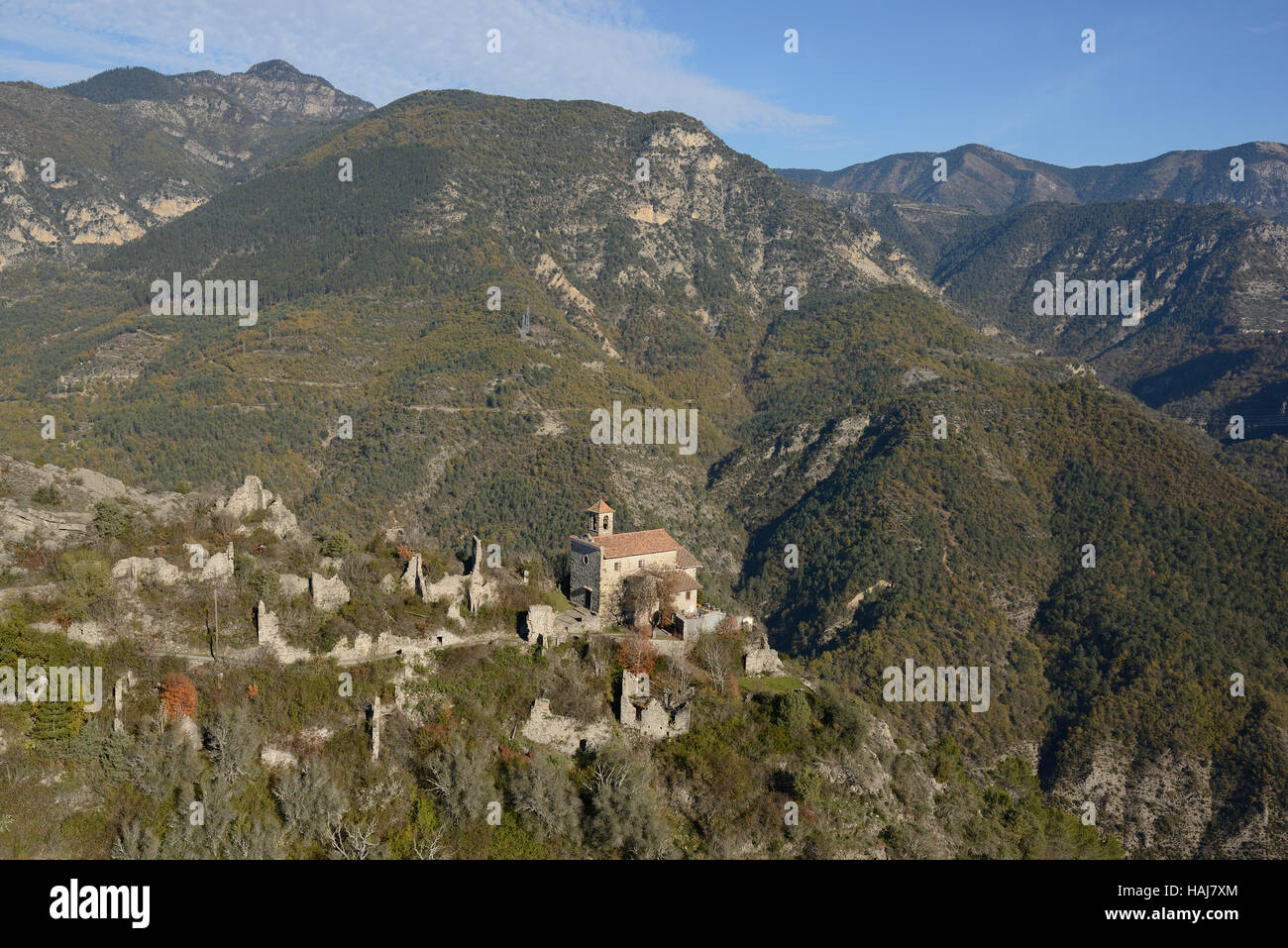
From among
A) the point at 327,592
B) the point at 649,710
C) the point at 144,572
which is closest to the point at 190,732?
the point at 144,572

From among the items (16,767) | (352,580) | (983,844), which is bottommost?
(983,844)

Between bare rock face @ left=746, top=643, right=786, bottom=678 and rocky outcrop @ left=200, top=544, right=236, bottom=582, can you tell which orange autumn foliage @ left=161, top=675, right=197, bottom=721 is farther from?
bare rock face @ left=746, top=643, right=786, bottom=678

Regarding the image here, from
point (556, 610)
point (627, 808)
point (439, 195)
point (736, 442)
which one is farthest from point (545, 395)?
point (627, 808)

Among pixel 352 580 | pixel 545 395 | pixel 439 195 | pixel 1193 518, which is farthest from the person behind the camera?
pixel 439 195

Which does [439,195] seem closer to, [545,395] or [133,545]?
[545,395]

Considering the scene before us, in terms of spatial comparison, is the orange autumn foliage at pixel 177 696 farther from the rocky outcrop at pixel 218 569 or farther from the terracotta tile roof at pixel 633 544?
the terracotta tile roof at pixel 633 544

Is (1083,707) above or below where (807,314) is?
below

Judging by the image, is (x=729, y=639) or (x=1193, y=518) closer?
(x=729, y=639)
